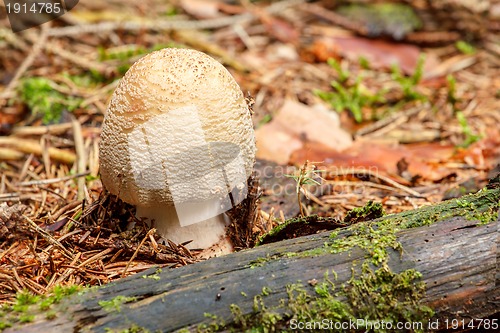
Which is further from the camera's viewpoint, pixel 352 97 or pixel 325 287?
pixel 352 97

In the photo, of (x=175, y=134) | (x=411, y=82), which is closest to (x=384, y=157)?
(x=411, y=82)

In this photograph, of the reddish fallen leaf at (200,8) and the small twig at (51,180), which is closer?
the small twig at (51,180)

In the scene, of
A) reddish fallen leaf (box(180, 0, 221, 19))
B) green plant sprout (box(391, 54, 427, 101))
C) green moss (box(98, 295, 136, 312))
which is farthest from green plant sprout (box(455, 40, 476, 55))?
green moss (box(98, 295, 136, 312))

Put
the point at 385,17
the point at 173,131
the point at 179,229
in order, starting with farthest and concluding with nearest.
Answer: the point at 385,17 → the point at 179,229 → the point at 173,131

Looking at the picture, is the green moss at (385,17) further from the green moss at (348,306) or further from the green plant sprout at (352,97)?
the green moss at (348,306)

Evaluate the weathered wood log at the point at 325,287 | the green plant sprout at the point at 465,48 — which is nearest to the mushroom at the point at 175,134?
the weathered wood log at the point at 325,287

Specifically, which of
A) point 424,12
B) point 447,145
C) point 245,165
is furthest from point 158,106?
point 424,12

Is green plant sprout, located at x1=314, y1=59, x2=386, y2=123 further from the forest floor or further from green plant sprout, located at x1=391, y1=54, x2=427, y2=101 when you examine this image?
green plant sprout, located at x1=391, y1=54, x2=427, y2=101

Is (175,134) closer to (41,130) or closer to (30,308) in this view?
(30,308)
